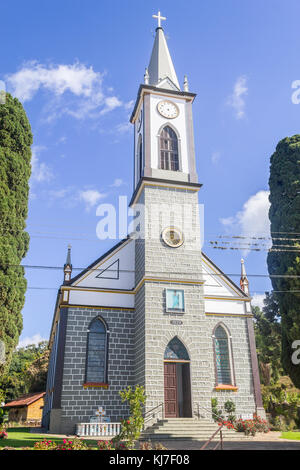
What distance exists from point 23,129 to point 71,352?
14.3 meters

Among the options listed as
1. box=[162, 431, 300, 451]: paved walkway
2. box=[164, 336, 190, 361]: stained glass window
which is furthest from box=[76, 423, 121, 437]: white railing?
box=[164, 336, 190, 361]: stained glass window

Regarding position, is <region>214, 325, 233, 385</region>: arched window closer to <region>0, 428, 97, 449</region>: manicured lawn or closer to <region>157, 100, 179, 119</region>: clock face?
<region>0, 428, 97, 449</region>: manicured lawn

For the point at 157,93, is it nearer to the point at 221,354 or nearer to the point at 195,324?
the point at 195,324

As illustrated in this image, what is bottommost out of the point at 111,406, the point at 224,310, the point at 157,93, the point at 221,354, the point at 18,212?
the point at 111,406

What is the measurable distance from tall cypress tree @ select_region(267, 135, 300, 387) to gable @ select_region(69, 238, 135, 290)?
9.13 metres

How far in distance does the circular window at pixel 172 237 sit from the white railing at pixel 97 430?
10224 mm

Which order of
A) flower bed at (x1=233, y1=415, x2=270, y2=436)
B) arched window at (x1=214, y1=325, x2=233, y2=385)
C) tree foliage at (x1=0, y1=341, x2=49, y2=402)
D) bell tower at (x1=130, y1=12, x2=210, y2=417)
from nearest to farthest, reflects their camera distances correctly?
flower bed at (x1=233, y1=415, x2=270, y2=436) < bell tower at (x1=130, y1=12, x2=210, y2=417) < arched window at (x1=214, y1=325, x2=233, y2=385) < tree foliage at (x1=0, y1=341, x2=49, y2=402)

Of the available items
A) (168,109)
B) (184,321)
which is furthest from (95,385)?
(168,109)

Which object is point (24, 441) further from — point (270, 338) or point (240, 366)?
point (270, 338)

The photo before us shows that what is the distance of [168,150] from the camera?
91.0ft

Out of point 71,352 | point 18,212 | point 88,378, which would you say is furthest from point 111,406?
point 18,212

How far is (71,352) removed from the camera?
914 inches

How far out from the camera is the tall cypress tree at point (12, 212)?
22672 millimetres

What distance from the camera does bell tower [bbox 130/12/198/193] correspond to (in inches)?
1065
